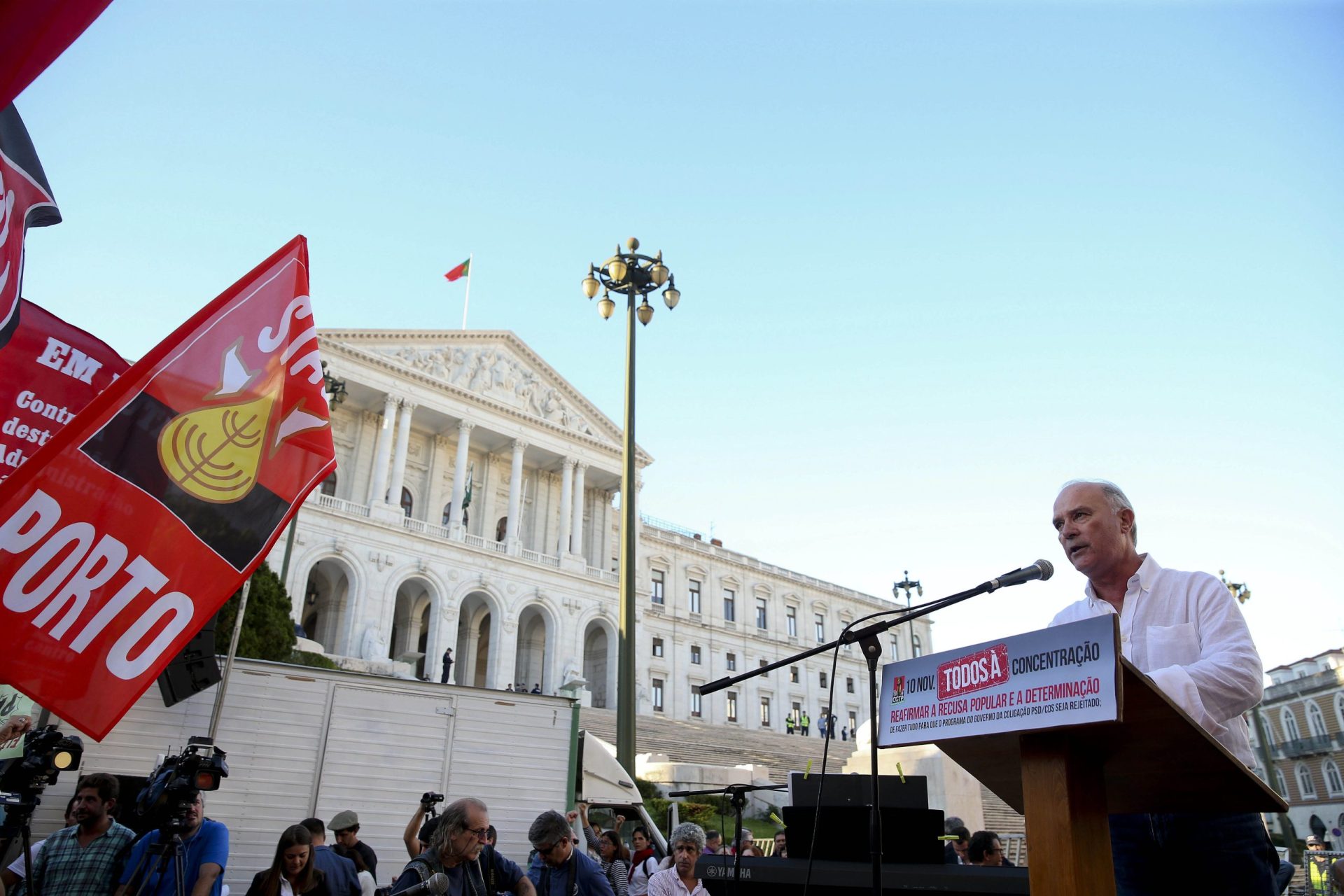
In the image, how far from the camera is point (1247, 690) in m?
2.32

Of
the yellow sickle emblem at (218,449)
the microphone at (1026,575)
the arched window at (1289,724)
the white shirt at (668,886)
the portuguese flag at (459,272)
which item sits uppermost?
the portuguese flag at (459,272)

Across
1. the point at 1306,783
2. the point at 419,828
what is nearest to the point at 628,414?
the point at 419,828

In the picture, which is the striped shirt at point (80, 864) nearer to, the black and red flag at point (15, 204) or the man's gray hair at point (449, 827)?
the man's gray hair at point (449, 827)

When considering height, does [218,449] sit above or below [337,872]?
above

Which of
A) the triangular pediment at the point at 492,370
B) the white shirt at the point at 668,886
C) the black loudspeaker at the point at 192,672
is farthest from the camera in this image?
the triangular pediment at the point at 492,370

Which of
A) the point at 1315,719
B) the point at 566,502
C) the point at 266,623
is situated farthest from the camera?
the point at 1315,719

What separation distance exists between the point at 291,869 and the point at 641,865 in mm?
4854

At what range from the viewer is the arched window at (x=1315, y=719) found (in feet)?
155

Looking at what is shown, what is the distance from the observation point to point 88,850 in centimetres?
479

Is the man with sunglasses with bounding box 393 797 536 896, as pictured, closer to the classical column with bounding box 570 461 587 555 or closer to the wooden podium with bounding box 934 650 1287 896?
the wooden podium with bounding box 934 650 1287 896

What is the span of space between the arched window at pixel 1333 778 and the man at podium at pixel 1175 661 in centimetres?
5513

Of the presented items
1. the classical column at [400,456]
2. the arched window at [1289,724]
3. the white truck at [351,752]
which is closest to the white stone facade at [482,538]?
the classical column at [400,456]

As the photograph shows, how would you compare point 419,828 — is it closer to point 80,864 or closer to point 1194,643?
point 80,864

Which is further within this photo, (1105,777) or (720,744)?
(720,744)
